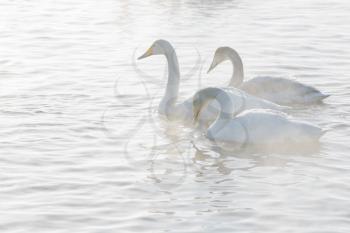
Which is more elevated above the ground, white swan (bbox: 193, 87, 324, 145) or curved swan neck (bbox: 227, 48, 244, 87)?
curved swan neck (bbox: 227, 48, 244, 87)

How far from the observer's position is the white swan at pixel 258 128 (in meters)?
12.4

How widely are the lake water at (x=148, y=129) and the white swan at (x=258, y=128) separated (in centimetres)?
20

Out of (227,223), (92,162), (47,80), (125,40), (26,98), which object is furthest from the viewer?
(125,40)

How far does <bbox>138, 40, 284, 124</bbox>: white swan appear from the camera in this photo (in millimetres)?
13534

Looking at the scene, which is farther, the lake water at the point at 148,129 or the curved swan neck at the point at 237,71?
the curved swan neck at the point at 237,71

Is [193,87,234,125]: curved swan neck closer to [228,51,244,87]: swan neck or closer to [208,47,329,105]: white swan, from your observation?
[208,47,329,105]: white swan

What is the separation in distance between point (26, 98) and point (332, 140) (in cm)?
446

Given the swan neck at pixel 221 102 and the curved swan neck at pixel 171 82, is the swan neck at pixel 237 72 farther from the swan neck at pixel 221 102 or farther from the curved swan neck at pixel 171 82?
the swan neck at pixel 221 102

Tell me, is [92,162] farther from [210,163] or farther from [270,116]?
[270,116]

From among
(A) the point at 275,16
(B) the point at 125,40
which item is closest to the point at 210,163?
(B) the point at 125,40

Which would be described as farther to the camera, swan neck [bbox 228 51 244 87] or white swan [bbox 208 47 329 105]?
swan neck [bbox 228 51 244 87]

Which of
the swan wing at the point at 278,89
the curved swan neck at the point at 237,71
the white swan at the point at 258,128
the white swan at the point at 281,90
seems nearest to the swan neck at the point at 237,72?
the curved swan neck at the point at 237,71

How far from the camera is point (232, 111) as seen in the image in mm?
13070

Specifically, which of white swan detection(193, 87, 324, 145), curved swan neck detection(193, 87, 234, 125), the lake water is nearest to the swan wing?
the lake water
